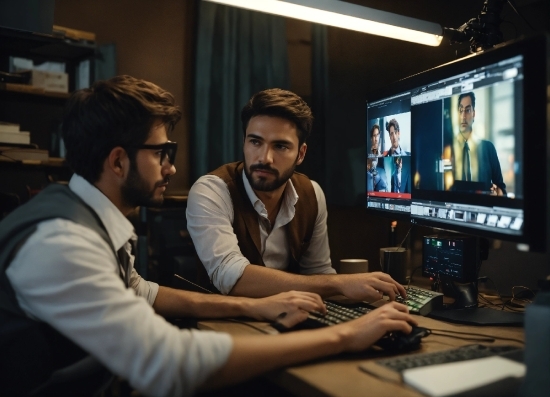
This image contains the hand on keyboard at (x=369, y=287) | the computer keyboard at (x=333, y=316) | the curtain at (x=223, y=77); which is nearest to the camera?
the computer keyboard at (x=333, y=316)

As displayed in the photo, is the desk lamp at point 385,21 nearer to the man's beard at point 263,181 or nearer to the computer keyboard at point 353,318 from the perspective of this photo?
the man's beard at point 263,181

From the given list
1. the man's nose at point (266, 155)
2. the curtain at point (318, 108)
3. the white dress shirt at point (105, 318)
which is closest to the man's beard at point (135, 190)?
the white dress shirt at point (105, 318)

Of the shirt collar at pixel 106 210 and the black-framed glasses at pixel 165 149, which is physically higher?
the black-framed glasses at pixel 165 149

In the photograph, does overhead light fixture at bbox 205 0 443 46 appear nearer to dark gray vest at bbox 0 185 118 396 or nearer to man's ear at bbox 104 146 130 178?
man's ear at bbox 104 146 130 178

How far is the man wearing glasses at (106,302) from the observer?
0.78m

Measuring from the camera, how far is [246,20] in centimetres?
306

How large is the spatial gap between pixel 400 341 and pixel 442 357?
103 millimetres

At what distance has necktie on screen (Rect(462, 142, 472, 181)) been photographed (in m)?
1.16

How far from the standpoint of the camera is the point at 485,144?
1102 millimetres

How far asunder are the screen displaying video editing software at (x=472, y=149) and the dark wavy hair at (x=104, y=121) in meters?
0.68

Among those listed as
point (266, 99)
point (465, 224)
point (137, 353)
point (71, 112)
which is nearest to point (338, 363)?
point (137, 353)

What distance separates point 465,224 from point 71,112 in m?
0.92

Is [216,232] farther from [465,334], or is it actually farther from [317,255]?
[465,334]

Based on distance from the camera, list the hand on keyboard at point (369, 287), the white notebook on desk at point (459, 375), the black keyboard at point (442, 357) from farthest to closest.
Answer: the hand on keyboard at point (369, 287), the black keyboard at point (442, 357), the white notebook on desk at point (459, 375)
